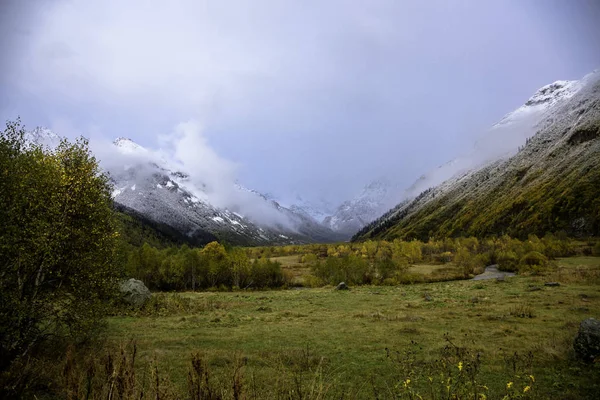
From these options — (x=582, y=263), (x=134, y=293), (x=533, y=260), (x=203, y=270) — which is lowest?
(x=582, y=263)

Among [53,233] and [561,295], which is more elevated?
[53,233]

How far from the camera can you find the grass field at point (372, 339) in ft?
44.2

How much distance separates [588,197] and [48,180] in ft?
599

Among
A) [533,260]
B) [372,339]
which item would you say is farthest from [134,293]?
[533,260]

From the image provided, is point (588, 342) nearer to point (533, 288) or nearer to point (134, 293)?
point (533, 288)

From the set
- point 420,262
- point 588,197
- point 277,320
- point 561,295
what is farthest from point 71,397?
point 588,197

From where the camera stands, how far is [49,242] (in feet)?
48.9

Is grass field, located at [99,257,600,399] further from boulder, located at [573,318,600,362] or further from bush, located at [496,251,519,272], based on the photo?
bush, located at [496,251,519,272]

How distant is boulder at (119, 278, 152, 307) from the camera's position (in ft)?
118

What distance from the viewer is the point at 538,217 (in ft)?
498

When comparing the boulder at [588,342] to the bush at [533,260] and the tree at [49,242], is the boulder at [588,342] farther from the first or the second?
the bush at [533,260]

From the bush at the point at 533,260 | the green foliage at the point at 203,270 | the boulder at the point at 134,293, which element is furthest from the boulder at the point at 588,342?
the green foliage at the point at 203,270

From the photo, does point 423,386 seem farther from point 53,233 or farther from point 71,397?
A: point 53,233

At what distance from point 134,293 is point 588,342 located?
38603mm
